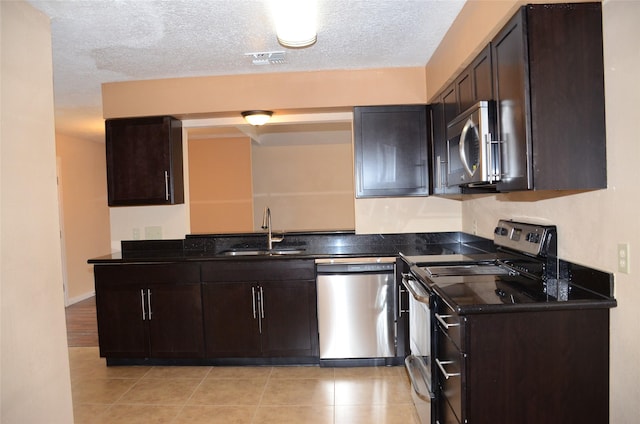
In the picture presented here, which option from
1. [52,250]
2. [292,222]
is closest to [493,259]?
[52,250]

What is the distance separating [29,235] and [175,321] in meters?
1.66

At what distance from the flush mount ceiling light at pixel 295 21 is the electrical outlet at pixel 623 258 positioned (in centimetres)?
179

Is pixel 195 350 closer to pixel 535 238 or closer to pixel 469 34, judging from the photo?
pixel 535 238

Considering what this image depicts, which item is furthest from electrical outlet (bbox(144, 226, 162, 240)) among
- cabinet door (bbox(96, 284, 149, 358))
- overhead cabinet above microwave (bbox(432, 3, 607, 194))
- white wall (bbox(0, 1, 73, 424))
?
overhead cabinet above microwave (bbox(432, 3, 607, 194))

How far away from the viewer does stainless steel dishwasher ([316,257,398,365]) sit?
3.23 meters

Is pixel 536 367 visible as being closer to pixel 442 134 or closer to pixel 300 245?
pixel 442 134

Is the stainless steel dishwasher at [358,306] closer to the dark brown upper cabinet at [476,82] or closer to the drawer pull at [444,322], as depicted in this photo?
the drawer pull at [444,322]

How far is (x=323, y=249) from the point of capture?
3.72 meters

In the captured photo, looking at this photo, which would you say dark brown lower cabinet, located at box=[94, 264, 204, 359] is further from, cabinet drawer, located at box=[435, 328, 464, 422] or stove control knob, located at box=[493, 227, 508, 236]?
stove control knob, located at box=[493, 227, 508, 236]

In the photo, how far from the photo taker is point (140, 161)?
3.54 m

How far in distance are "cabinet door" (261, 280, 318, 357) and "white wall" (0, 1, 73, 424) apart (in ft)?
4.82

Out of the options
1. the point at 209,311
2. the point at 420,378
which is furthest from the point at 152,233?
the point at 420,378

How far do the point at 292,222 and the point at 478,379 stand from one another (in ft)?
18.9

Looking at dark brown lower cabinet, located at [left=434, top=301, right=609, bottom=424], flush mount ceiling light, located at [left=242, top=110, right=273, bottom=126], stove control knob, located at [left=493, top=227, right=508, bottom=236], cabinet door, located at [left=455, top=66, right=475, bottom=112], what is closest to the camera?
dark brown lower cabinet, located at [left=434, top=301, right=609, bottom=424]
